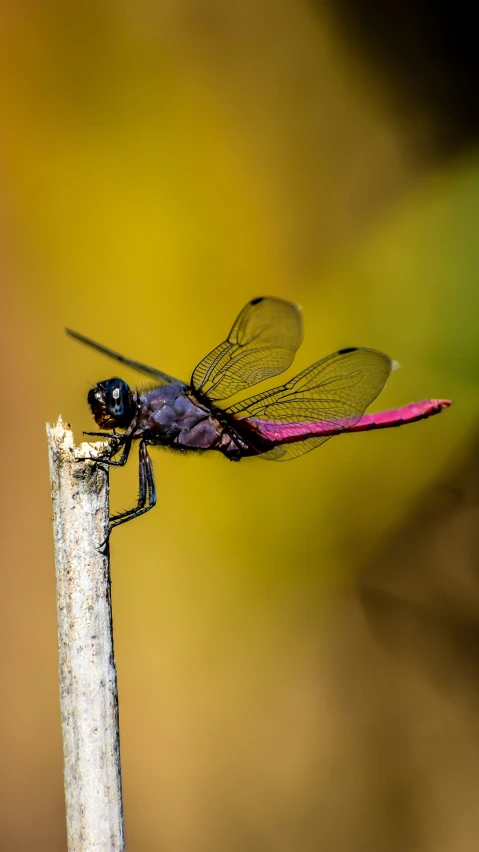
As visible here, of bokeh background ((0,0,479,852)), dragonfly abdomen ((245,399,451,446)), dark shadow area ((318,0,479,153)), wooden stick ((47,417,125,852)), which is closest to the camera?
wooden stick ((47,417,125,852))

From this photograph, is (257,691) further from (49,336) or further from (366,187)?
(366,187)

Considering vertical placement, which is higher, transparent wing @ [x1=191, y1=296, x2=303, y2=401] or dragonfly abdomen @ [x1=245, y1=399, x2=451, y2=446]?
transparent wing @ [x1=191, y1=296, x2=303, y2=401]

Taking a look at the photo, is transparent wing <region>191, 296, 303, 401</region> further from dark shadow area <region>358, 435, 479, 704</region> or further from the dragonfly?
dark shadow area <region>358, 435, 479, 704</region>

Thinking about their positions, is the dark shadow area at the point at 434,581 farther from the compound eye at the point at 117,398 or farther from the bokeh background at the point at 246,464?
the compound eye at the point at 117,398

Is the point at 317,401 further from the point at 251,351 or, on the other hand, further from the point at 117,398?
the point at 117,398

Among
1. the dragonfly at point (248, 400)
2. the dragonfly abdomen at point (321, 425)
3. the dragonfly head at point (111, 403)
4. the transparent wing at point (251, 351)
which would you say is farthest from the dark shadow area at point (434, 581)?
the dragonfly head at point (111, 403)

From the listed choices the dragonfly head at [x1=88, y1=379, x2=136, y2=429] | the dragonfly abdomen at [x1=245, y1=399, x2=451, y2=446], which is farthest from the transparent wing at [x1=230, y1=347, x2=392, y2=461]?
the dragonfly head at [x1=88, y1=379, x2=136, y2=429]
